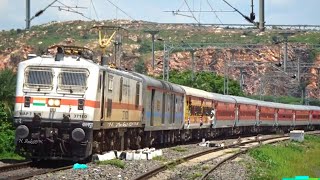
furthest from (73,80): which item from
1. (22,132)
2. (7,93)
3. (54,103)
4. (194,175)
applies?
(7,93)

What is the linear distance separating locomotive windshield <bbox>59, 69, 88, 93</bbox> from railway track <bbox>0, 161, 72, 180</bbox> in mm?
2507

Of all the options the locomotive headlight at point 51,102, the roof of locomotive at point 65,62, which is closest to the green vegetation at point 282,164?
the roof of locomotive at point 65,62

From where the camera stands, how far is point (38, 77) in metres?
22.1

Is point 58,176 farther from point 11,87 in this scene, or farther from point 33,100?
point 11,87

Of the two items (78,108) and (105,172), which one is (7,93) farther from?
(105,172)

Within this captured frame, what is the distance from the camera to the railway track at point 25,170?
17.9 meters

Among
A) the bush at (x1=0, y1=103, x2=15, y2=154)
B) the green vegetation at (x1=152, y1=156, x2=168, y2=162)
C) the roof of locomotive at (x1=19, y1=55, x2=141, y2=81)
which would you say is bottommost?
the green vegetation at (x1=152, y1=156, x2=168, y2=162)

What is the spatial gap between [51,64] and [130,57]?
120m

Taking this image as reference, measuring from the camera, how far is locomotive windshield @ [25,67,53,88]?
866 inches

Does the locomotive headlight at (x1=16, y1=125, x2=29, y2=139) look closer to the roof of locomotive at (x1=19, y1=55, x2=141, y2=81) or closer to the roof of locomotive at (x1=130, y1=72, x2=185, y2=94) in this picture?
the roof of locomotive at (x1=19, y1=55, x2=141, y2=81)

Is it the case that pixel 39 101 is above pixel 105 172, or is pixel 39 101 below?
above

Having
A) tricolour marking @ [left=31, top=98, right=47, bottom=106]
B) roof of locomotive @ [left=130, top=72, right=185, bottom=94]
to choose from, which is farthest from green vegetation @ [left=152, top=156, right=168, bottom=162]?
tricolour marking @ [left=31, top=98, right=47, bottom=106]

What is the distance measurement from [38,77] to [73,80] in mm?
1127

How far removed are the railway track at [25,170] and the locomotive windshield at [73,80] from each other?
8.23 feet
